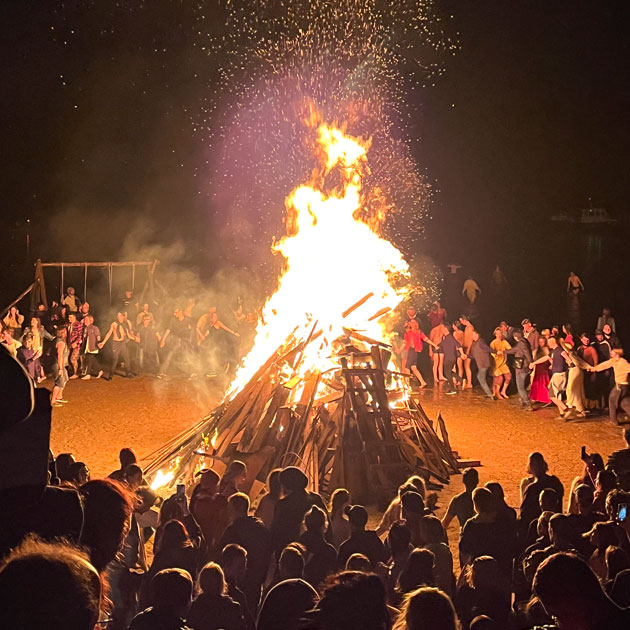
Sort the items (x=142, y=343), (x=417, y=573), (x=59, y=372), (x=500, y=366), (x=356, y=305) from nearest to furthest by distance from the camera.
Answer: (x=417, y=573), (x=356, y=305), (x=59, y=372), (x=500, y=366), (x=142, y=343)

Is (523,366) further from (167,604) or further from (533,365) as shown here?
(167,604)

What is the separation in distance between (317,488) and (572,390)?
8110 millimetres

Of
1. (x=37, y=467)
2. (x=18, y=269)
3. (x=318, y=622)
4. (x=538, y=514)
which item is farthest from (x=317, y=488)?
(x=18, y=269)

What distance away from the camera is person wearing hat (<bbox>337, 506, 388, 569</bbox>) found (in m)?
6.20

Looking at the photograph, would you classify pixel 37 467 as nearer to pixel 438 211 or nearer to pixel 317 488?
pixel 317 488

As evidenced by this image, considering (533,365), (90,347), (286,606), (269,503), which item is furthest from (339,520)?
(90,347)

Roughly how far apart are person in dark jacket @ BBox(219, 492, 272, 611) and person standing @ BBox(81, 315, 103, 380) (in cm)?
1519

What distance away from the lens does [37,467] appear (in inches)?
72.1

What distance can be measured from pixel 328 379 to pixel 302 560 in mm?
7075

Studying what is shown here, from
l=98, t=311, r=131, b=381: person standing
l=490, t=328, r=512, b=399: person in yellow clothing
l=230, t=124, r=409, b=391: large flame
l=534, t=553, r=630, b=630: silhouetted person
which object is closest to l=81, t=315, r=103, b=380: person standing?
l=98, t=311, r=131, b=381: person standing

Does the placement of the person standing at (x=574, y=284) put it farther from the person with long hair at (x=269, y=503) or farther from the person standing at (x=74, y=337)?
the person with long hair at (x=269, y=503)

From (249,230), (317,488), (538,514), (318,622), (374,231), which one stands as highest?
(249,230)

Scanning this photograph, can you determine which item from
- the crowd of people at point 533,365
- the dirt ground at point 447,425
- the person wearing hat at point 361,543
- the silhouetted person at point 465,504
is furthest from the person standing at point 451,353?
the person wearing hat at point 361,543

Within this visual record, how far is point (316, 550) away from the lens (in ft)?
19.8
